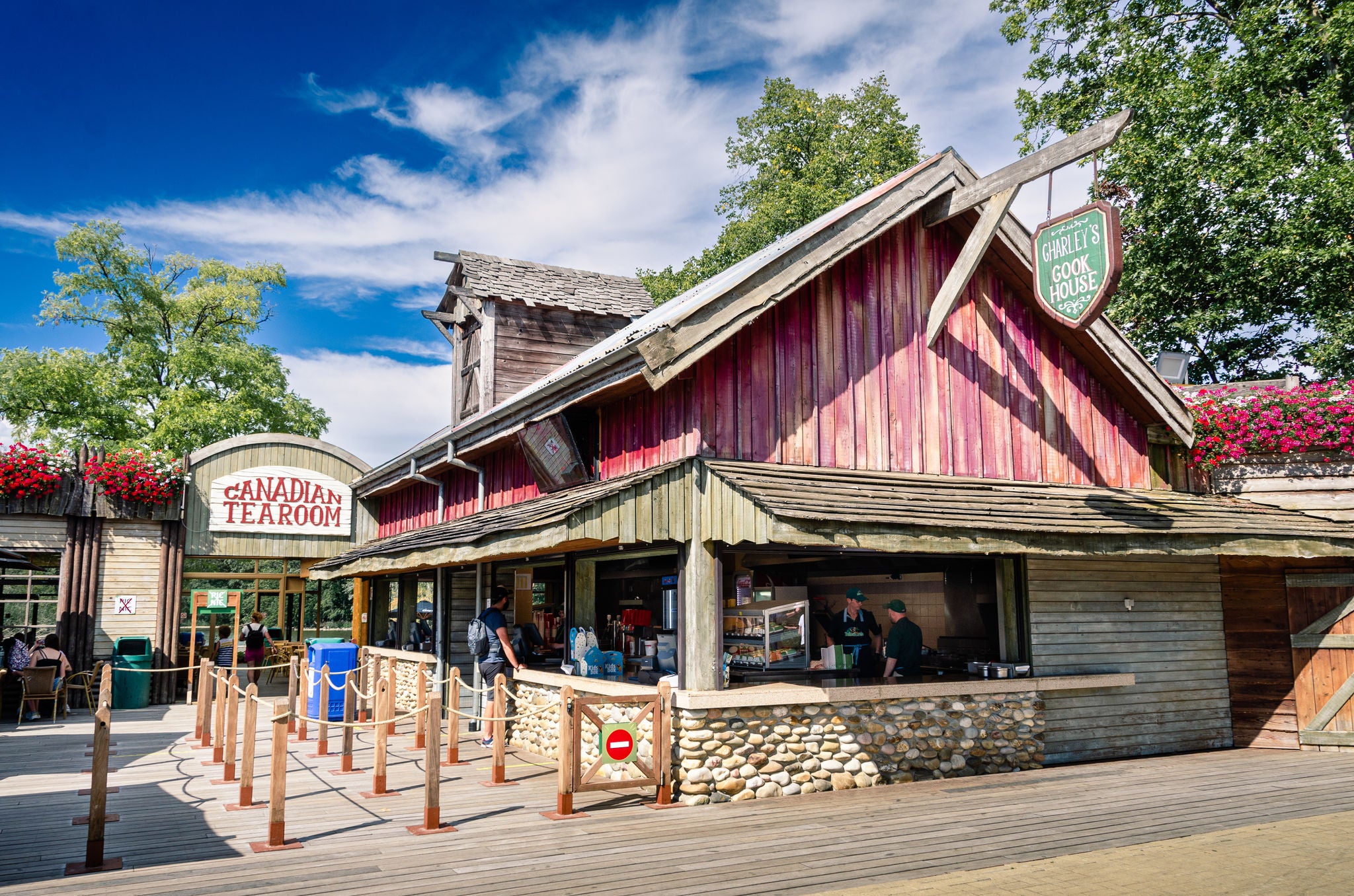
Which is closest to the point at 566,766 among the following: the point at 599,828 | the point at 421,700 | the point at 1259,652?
the point at 599,828

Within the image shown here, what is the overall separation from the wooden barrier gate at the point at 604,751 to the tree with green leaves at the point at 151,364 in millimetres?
24875

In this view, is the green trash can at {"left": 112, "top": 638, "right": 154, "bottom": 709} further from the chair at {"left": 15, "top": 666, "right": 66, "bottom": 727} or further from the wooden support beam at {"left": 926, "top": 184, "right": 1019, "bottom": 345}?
the wooden support beam at {"left": 926, "top": 184, "right": 1019, "bottom": 345}

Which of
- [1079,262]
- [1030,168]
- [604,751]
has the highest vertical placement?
[1030,168]

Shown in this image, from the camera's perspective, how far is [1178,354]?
611 inches

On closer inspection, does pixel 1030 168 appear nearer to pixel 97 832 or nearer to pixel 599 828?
pixel 599 828

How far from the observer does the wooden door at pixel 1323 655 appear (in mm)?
11234

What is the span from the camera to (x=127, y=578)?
17625mm

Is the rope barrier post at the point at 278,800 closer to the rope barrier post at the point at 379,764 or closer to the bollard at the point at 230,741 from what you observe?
the rope barrier post at the point at 379,764

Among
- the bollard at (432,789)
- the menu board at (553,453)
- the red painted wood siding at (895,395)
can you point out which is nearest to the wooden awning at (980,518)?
the red painted wood siding at (895,395)

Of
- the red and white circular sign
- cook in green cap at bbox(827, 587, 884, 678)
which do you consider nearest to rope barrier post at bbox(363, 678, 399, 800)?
the red and white circular sign

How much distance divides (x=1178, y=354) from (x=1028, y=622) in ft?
23.9

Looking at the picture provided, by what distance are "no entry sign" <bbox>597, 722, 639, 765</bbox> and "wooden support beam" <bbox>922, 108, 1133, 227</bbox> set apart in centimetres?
686

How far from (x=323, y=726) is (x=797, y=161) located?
2497 centimetres

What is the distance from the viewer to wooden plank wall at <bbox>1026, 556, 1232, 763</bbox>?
35.5 feet
